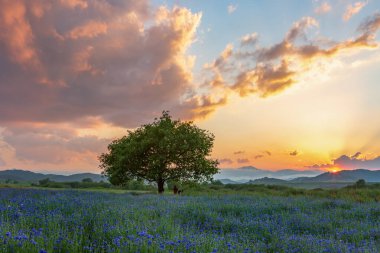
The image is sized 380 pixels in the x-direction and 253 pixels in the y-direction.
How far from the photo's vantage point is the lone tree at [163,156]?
26797mm

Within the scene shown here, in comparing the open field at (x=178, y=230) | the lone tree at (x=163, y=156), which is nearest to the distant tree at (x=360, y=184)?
the lone tree at (x=163, y=156)

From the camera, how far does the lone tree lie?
2680 centimetres

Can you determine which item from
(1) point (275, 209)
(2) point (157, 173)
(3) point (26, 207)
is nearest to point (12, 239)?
(3) point (26, 207)

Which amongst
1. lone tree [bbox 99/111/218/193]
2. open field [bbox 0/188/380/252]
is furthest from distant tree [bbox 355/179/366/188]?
open field [bbox 0/188/380/252]

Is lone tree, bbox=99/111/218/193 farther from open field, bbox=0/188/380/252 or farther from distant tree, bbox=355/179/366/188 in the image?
open field, bbox=0/188/380/252

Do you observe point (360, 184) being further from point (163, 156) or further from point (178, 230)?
point (178, 230)

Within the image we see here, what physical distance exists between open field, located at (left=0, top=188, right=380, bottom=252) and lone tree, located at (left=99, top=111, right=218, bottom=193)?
15773mm

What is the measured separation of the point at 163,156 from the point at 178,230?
1997 cm

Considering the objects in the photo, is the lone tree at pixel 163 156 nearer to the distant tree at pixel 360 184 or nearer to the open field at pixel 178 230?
the distant tree at pixel 360 184

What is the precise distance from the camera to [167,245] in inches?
202

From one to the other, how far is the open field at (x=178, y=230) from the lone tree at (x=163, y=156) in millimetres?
15773

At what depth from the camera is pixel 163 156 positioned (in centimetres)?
2638

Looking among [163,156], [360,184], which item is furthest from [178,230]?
[360,184]

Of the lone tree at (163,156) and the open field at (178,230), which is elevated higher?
the lone tree at (163,156)
